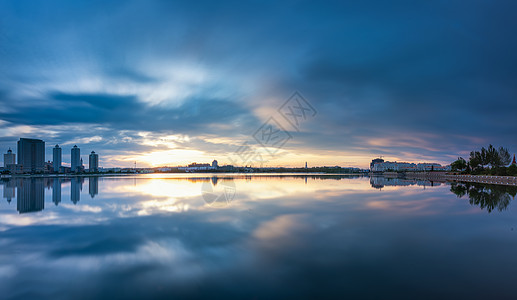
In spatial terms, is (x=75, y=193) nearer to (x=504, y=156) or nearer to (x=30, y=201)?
(x=30, y=201)

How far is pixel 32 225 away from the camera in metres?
11.9

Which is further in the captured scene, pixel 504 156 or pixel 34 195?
pixel 504 156

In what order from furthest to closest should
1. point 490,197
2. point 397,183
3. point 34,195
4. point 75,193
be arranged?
point 397,183 < point 75,193 < point 34,195 < point 490,197

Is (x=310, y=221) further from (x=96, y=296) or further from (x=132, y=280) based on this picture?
(x=96, y=296)

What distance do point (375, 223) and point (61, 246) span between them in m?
12.8

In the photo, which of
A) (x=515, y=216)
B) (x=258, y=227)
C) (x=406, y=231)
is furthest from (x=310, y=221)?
(x=515, y=216)

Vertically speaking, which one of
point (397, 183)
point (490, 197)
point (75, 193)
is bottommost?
point (397, 183)

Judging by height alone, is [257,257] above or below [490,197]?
above

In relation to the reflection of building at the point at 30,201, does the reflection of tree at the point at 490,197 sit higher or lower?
A: lower

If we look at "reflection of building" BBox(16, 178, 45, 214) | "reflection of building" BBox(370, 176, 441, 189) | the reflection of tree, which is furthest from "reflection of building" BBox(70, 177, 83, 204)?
"reflection of building" BBox(370, 176, 441, 189)

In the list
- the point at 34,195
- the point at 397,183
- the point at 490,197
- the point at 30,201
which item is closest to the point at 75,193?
the point at 34,195

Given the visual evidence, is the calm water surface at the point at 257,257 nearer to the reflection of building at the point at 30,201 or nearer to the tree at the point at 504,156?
the reflection of building at the point at 30,201

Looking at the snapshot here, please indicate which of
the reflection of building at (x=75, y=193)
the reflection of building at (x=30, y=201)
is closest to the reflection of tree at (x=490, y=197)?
the reflection of building at (x=30, y=201)

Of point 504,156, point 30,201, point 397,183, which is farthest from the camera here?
point 504,156
